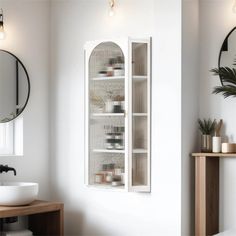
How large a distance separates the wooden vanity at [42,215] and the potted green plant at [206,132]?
1.24 m

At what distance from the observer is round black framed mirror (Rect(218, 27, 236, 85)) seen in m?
3.97

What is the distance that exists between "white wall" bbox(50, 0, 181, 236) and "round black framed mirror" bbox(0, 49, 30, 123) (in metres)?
0.29

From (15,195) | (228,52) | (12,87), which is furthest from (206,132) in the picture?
(12,87)

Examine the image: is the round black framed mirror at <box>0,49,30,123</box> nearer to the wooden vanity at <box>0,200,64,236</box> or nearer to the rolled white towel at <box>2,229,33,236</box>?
the wooden vanity at <box>0,200,64,236</box>

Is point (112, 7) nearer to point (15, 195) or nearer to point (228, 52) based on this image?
point (228, 52)

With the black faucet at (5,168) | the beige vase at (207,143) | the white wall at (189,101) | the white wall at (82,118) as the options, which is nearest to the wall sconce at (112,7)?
the white wall at (82,118)

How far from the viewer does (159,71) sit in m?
4.05

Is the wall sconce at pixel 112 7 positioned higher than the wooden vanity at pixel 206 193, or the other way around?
the wall sconce at pixel 112 7

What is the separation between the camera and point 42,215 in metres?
4.45

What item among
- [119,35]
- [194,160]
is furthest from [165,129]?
[119,35]

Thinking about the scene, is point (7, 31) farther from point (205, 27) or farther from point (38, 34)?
point (205, 27)

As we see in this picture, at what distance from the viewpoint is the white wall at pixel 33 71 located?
448 centimetres

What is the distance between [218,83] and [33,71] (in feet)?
5.27

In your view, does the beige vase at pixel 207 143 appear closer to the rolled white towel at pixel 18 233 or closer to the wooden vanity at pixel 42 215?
the wooden vanity at pixel 42 215
